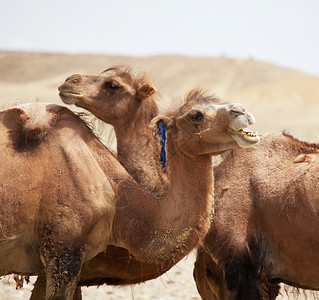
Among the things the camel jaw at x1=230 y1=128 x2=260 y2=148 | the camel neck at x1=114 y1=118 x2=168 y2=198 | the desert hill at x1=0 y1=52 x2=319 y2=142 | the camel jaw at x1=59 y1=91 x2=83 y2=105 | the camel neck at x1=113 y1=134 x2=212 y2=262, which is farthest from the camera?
the desert hill at x1=0 y1=52 x2=319 y2=142

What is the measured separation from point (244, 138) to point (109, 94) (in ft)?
5.17

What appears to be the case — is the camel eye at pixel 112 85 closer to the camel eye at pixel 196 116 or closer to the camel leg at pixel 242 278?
the camel eye at pixel 196 116

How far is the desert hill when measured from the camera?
5344 cm

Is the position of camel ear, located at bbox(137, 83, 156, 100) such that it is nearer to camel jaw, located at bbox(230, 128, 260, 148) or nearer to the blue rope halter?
the blue rope halter

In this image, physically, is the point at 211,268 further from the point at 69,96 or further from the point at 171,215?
the point at 69,96

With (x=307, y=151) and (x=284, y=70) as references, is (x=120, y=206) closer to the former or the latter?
(x=307, y=151)

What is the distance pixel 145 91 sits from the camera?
6734mm

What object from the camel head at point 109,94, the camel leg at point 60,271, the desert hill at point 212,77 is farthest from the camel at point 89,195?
the desert hill at point 212,77

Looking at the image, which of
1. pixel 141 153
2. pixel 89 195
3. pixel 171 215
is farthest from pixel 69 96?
pixel 171 215

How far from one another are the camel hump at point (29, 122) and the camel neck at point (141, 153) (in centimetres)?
73

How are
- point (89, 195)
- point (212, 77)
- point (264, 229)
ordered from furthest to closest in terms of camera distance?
1. point (212, 77)
2. point (264, 229)
3. point (89, 195)

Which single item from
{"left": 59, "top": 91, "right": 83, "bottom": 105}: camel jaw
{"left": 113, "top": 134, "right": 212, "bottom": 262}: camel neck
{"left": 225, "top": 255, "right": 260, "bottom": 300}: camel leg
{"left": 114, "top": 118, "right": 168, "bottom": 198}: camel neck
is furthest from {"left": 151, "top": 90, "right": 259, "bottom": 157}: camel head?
{"left": 225, "top": 255, "right": 260, "bottom": 300}: camel leg

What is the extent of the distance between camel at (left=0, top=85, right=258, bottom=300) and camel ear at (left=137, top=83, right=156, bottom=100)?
601 millimetres

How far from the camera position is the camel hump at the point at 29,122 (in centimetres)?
600
